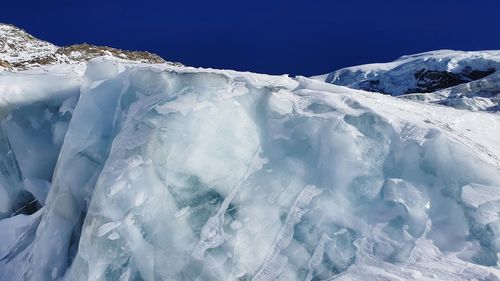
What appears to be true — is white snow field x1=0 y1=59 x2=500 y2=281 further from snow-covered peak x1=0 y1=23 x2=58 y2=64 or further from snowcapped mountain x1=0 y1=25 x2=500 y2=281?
snow-covered peak x1=0 y1=23 x2=58 y2=64

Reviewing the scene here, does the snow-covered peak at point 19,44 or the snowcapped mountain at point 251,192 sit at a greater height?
→ the snowcapped mountain at point 251,192

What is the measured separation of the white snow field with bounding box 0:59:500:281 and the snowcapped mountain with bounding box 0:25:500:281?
17 mm

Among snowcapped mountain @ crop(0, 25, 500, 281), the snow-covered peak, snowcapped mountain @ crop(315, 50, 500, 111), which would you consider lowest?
snowcapped mountain @ crop(315, 50, 500, 111)

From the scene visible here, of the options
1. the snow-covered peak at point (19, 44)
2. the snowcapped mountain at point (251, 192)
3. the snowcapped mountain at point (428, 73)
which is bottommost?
the snowcapped mountain at point (428, 73)

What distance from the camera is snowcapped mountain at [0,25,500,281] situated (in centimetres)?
553

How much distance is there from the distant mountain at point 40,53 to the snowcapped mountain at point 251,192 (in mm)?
17790

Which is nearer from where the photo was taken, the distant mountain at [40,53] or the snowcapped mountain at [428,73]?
the distant mountain at [40,53]

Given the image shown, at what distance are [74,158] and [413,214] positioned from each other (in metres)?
4.56

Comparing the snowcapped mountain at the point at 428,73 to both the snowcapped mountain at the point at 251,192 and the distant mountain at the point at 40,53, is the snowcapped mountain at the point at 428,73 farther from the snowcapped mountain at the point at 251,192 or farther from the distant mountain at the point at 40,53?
the snowcapped mountain at the point at 251,192

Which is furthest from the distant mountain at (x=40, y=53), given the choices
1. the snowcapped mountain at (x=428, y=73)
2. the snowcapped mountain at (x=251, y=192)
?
the snowcapped mountain at (x=428, y=73)

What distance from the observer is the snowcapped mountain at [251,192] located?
5531mm

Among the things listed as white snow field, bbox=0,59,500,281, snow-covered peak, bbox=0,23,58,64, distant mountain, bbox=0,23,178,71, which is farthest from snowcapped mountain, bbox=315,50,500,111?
white snow field, bbox=0,59,500,281

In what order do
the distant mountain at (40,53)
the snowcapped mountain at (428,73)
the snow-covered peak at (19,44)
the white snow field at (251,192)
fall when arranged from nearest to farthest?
the white snow field at (251,192), the distant mountain at (40,53), the snow-covered peak at (19,44), the snowcapped mountain at (428,73)

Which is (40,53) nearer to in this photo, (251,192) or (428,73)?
(251,192)
